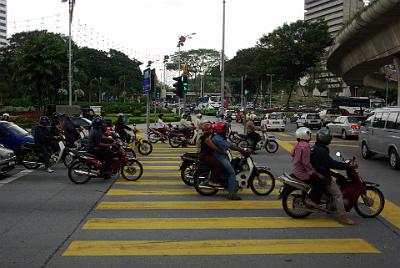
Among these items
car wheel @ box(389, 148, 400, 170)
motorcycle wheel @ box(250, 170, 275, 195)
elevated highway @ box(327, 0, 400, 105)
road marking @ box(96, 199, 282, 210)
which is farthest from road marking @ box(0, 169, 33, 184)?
elevated highway @ box(327, 0, 400, 105)

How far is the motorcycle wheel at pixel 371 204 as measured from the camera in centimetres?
806

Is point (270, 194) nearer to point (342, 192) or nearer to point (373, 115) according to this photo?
point (342, 192)

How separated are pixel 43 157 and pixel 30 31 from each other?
75.1 metres

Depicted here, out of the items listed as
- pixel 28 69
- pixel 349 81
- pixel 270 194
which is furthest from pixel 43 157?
pixel 349 81

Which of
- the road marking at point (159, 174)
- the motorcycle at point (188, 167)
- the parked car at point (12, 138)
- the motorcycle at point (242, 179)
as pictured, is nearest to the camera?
the motorcycle at point (242, 179)

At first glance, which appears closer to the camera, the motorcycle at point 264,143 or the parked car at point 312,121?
the motorcycle at point 264,143

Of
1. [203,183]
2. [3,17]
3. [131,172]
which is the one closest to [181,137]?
[131,172]

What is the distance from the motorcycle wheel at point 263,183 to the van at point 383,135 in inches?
214

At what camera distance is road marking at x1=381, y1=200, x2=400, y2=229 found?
25.7 ft

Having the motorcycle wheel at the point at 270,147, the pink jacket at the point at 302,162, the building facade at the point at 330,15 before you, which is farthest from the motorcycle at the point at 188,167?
the building facade at the point at 330,15

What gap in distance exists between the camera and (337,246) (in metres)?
6.40

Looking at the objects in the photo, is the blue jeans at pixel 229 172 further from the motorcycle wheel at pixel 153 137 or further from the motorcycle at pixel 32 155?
the motorcycle wheel at pixel 153 137

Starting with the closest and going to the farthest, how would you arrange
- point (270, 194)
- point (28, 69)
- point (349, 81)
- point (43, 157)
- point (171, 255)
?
point (171, 255), point (270, 194), point (43, 157), point (28, 69), point (349, 81)

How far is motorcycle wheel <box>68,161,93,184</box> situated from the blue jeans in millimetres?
3684
